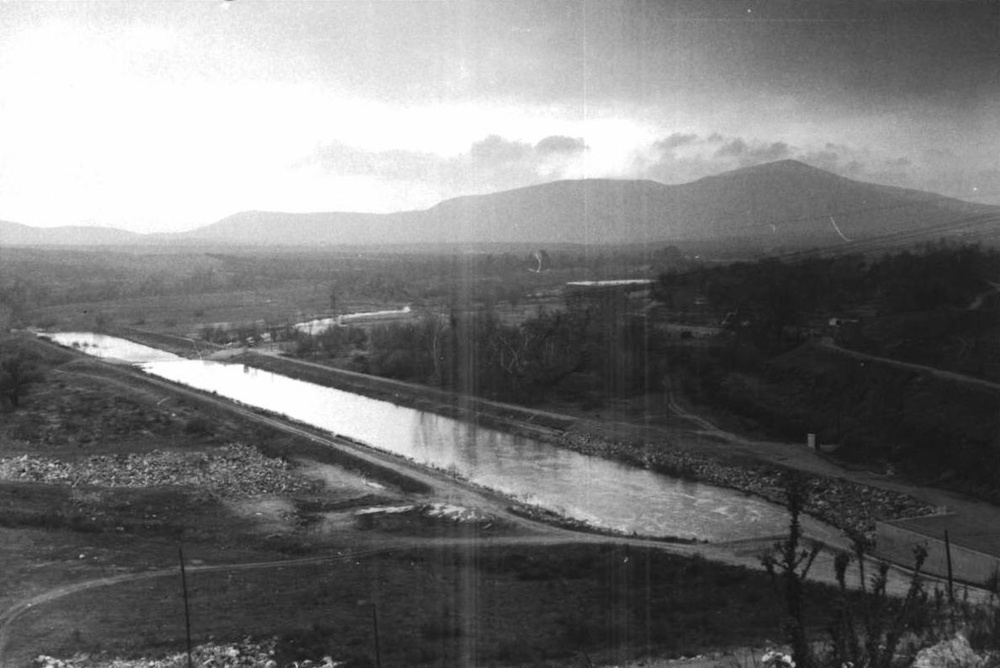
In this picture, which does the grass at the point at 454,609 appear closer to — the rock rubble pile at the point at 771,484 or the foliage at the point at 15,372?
the rock rubble pile at the point at 771,484

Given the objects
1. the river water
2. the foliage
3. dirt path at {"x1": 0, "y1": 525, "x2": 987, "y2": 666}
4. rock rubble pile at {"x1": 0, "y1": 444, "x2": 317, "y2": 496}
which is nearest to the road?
dirt path at {"x1": 0, "y1": 525, "x2": 987, "y2": 666}

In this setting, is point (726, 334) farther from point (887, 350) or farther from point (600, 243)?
point (600, 243)

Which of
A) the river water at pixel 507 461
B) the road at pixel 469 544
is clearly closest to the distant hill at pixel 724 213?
the river water at pixel 507 461

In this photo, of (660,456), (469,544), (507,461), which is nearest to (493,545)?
(469,544)

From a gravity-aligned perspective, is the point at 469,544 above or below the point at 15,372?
below

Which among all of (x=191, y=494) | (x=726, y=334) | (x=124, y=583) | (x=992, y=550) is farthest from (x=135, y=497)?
(x=726, y=334)

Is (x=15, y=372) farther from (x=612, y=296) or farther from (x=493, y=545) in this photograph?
(x=612, y=296)
